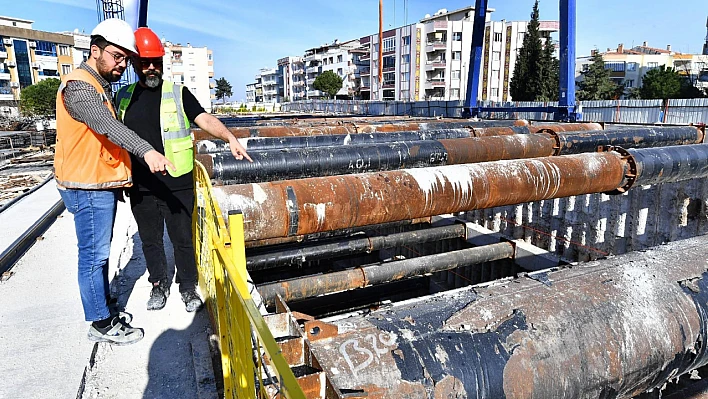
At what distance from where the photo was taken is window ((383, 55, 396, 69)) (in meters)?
64.8

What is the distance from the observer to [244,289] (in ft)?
4.51

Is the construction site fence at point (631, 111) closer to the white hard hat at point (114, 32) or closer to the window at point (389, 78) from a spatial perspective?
the white hard hat at point (114, 32)

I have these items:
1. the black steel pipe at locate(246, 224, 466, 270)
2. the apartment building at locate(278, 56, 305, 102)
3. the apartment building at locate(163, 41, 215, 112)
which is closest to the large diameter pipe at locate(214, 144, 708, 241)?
the black steel pipe at locate(246, 224, 466, 270)

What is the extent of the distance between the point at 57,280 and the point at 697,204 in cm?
758

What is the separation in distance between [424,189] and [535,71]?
155ft

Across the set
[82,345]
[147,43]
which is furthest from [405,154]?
[82,345]

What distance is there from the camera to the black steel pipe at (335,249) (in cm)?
593

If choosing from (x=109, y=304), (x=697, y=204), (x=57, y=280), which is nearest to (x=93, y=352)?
(x=109, y=304)

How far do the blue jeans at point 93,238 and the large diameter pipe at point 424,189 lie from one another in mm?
664

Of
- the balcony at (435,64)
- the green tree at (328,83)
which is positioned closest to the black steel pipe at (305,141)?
the balcony at (435,64)

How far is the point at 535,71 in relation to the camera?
45.2 metres

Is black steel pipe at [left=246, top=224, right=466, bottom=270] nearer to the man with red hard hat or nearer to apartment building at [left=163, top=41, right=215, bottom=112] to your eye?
the man with red hard hat

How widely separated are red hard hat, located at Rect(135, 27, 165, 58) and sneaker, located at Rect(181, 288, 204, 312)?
1.61 metres

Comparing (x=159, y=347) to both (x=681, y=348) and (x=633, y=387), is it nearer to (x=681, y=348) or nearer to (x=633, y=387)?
(x=633, y=387)
